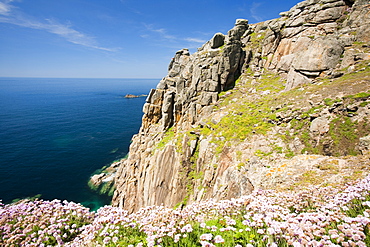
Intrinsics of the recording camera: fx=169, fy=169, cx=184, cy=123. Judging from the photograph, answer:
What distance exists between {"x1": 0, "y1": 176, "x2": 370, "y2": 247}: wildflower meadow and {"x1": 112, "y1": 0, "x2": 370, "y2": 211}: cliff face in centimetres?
596

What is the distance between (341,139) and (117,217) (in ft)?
57.8

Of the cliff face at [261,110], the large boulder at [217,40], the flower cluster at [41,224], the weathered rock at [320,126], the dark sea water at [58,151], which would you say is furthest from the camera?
the dark sea water at [58,151]

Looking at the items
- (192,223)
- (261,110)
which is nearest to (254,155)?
(261,110)

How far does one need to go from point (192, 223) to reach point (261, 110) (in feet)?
64.6

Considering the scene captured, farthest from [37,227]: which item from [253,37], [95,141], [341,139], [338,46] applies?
[95,141]

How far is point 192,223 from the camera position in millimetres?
6383

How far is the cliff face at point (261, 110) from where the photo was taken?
15.0 metres

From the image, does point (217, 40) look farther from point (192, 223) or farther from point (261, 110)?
point (192, 223)

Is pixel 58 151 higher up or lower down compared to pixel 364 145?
lower down

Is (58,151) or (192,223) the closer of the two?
(192,223)

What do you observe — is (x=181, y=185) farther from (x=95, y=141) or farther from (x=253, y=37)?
(x=95, y=141)

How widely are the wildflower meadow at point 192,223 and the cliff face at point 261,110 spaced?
5.96 metres

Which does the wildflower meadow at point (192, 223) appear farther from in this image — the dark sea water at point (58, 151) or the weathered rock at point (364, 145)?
the dark sea water at point (58, 151)

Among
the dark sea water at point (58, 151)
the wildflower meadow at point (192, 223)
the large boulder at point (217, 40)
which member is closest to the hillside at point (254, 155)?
the wildflower meadow at point (192, 223)
